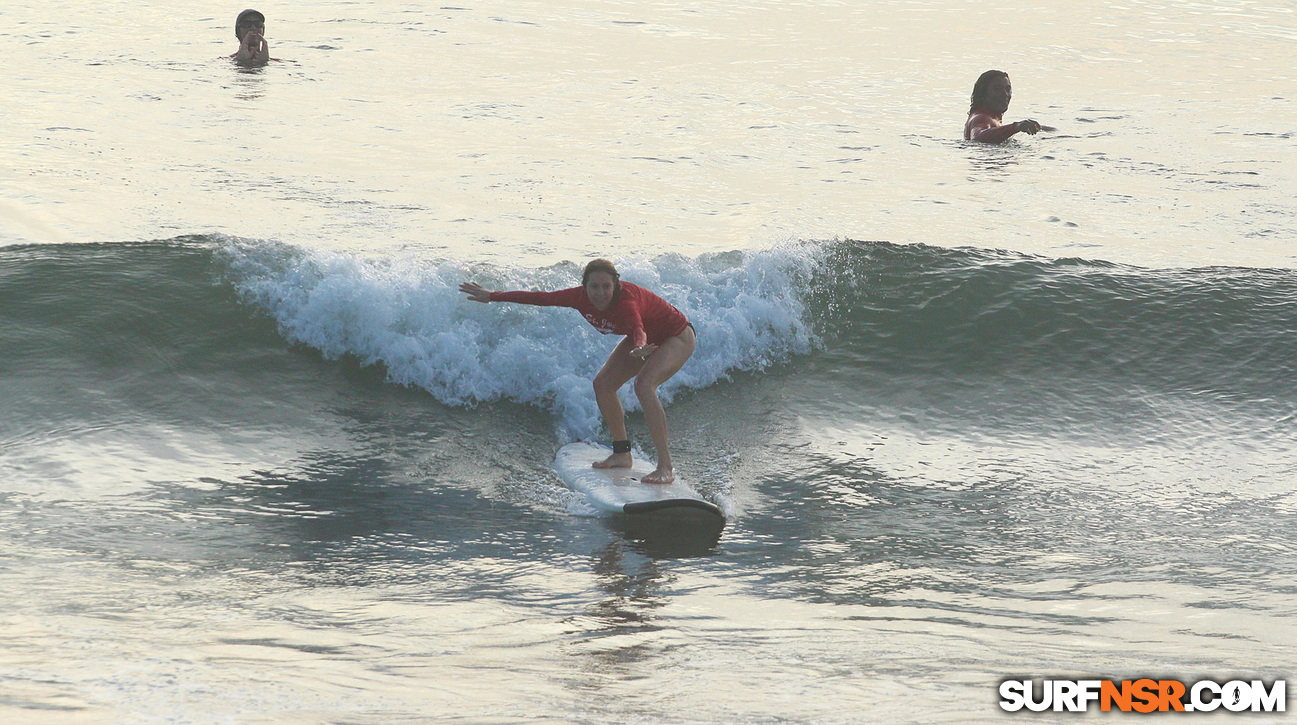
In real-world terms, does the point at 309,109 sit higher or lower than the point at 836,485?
higher

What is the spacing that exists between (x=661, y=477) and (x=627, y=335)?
80cm

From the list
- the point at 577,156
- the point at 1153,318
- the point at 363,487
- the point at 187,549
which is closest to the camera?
the point at 187,549

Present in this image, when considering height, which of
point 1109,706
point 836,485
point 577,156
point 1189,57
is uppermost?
point 1189,57

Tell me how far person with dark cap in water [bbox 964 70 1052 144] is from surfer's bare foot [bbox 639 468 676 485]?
959 cm

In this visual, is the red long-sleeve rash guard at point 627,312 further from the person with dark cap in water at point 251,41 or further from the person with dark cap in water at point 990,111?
the person with dark cap in water at point 251,41

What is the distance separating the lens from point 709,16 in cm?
2420

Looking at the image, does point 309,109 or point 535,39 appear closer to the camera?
point 309,109

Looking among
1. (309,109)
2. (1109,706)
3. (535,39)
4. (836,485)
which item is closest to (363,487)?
(836,485)

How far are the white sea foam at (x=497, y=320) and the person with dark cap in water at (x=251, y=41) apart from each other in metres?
10.3

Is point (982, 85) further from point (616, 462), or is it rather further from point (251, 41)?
point (251, 41)

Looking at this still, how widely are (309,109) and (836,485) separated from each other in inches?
468

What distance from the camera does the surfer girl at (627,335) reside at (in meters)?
5.95

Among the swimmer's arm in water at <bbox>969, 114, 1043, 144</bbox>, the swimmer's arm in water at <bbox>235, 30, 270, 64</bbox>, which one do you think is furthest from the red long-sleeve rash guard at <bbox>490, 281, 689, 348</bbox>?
the swimmer's arm in water at <bbox>235, 30, 270, 64</bbox>

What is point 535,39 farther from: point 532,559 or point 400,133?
point 532,559
